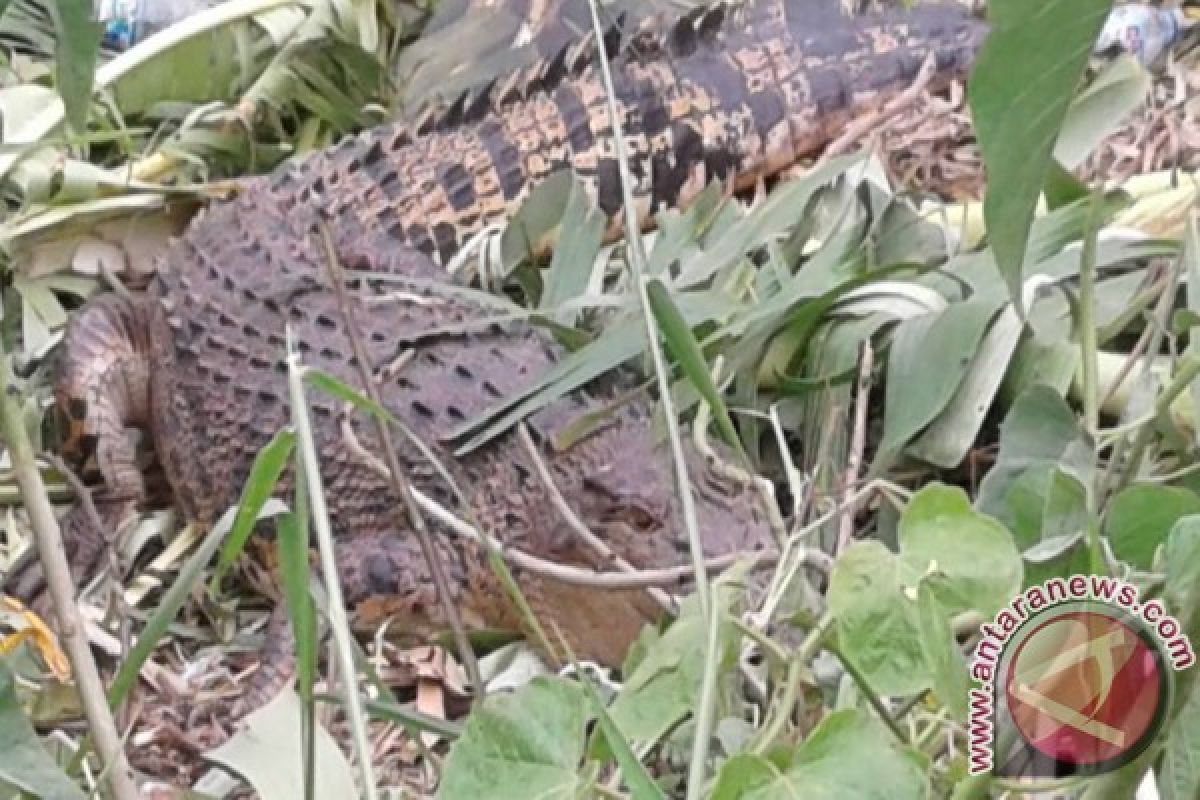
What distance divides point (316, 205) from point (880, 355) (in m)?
0.99

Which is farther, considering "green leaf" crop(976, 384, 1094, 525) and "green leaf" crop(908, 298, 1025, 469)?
"green leaf" crop(908, 298, 1025, 469)

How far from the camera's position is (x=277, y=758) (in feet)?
3.48

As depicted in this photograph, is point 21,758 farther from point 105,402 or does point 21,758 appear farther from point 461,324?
point 105,402

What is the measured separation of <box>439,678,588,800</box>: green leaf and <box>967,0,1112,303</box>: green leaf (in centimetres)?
37

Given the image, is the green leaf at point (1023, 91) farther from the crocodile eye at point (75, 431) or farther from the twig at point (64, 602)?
the crocodile eye at point (75, 431)

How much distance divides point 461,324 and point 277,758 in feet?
3.80

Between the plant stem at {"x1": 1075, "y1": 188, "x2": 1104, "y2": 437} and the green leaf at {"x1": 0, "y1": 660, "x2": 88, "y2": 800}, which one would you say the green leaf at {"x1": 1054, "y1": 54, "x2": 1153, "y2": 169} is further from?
the green leaf at {"x1": 0, "y1": 660, "x2": 88, "y2": 800}

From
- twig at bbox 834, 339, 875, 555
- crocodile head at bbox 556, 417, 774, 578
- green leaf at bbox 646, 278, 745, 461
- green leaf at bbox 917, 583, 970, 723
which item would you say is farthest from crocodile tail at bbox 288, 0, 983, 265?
green leaf at bbox 917, 583, 970, 723

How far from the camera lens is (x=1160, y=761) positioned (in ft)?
2.18

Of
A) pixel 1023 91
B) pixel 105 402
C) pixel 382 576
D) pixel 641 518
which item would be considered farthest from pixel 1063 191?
pixel 1023 91

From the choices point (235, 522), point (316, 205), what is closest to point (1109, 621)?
point (235, 522)

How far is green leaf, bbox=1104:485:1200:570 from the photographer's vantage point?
780mm

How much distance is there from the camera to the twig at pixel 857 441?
140 cm

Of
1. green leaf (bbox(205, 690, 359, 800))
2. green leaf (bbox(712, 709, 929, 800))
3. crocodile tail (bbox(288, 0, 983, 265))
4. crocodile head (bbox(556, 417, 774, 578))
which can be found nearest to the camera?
green leaf (bbox(712, 709, 929, 800))
